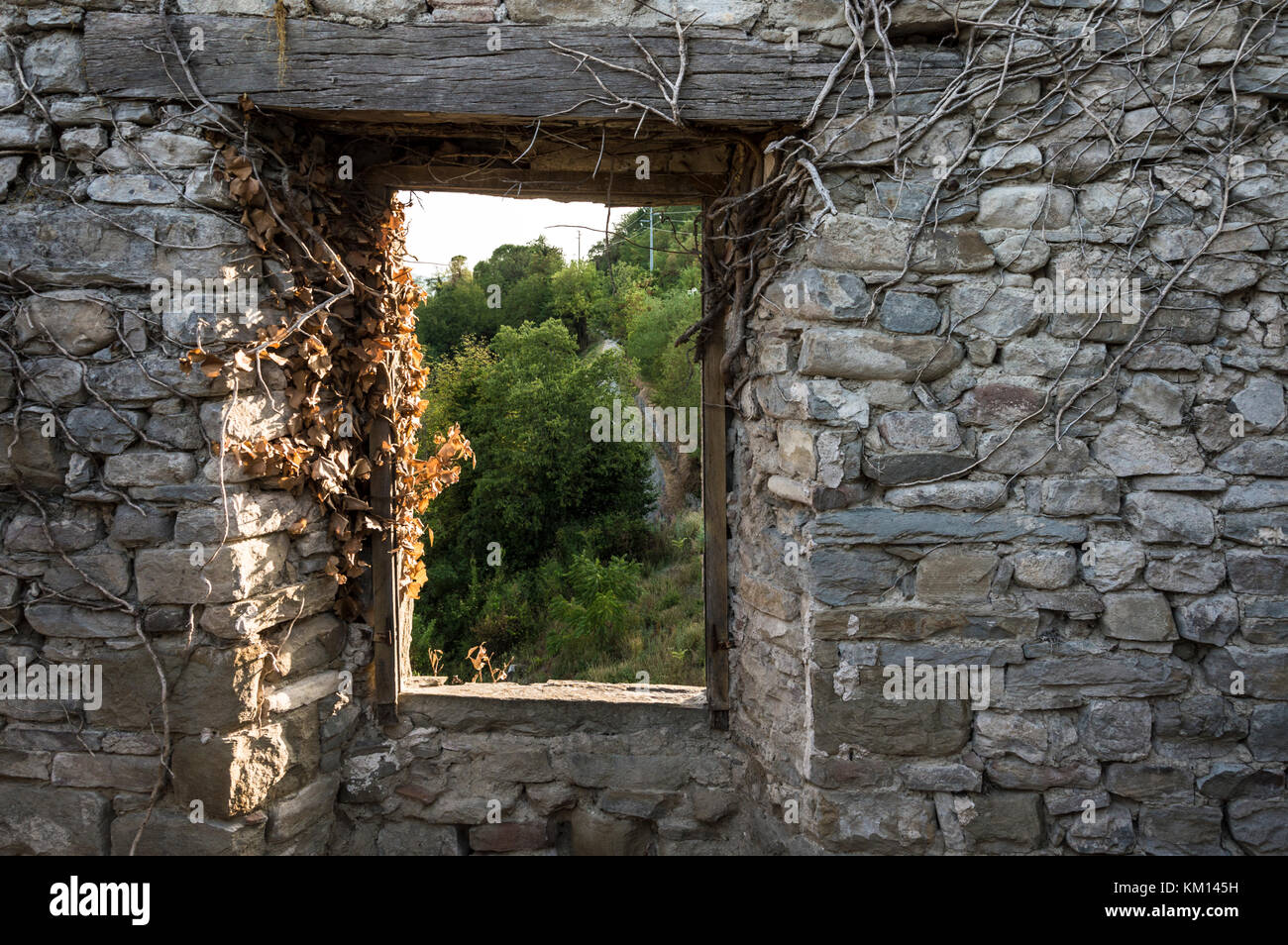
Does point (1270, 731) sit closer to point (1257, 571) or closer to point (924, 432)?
point (1257, 571)

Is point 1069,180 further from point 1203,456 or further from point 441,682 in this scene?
point 441,682

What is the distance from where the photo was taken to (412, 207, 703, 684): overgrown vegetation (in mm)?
7312

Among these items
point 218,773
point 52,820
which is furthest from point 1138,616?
point 52,820

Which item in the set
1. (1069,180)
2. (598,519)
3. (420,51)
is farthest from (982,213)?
(598,519)

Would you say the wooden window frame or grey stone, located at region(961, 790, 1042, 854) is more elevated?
the wooden window frame

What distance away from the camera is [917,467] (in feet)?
8.25

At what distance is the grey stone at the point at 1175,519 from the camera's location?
2480 mm

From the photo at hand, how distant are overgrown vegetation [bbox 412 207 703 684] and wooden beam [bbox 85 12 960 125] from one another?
4.71m

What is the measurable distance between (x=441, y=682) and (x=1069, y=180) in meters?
2.93

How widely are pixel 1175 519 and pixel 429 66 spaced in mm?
2646

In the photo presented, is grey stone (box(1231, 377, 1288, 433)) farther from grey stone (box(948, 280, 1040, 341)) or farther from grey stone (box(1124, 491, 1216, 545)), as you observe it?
grey stone (box(948, 280, 1040, 341))

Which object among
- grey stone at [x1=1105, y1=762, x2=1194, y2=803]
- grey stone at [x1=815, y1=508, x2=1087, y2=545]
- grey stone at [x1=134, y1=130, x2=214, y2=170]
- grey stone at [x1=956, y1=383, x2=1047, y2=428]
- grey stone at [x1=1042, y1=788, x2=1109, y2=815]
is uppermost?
grey stone at [x1=134, y1=130, x2=214, y2=170]

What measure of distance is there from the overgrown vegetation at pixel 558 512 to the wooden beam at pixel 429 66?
15.5 feet

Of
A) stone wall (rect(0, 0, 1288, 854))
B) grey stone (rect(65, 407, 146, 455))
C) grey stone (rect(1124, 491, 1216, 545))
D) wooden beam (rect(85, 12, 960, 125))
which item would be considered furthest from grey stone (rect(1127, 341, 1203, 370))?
grey stone (rect(65, 407, 146, 455))
